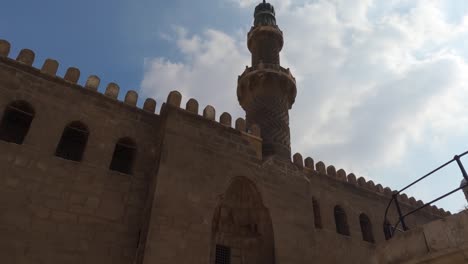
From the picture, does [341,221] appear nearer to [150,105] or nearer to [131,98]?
[150,105]

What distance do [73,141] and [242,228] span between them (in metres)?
3.88

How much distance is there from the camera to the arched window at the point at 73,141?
7070mm

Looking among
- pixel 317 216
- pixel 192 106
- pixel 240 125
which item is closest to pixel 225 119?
pixel 240 125

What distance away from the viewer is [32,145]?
6.39 m

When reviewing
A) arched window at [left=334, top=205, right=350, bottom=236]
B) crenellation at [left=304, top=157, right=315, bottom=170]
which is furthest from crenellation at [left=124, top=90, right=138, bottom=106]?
arched window at [left=334, top=205, right=350, bottom=236]

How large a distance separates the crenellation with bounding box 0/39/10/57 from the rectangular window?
18.3 feet

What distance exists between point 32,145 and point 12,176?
2.09 ft

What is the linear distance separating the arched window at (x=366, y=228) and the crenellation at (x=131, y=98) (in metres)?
7.08

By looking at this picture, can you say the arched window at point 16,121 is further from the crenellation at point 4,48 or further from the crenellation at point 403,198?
the crenellation at point 403,198

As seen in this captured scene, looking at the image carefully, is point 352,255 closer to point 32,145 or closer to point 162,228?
point 162,228

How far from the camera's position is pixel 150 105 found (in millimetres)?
8234

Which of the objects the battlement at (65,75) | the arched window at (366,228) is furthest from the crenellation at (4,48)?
the arched window at (366,228)

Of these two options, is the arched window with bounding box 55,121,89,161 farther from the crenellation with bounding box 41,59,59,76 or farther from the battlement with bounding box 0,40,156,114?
the crenellation with bounding box 41,59,59,76

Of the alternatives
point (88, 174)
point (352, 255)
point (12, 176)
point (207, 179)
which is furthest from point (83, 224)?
point (352, 255)
